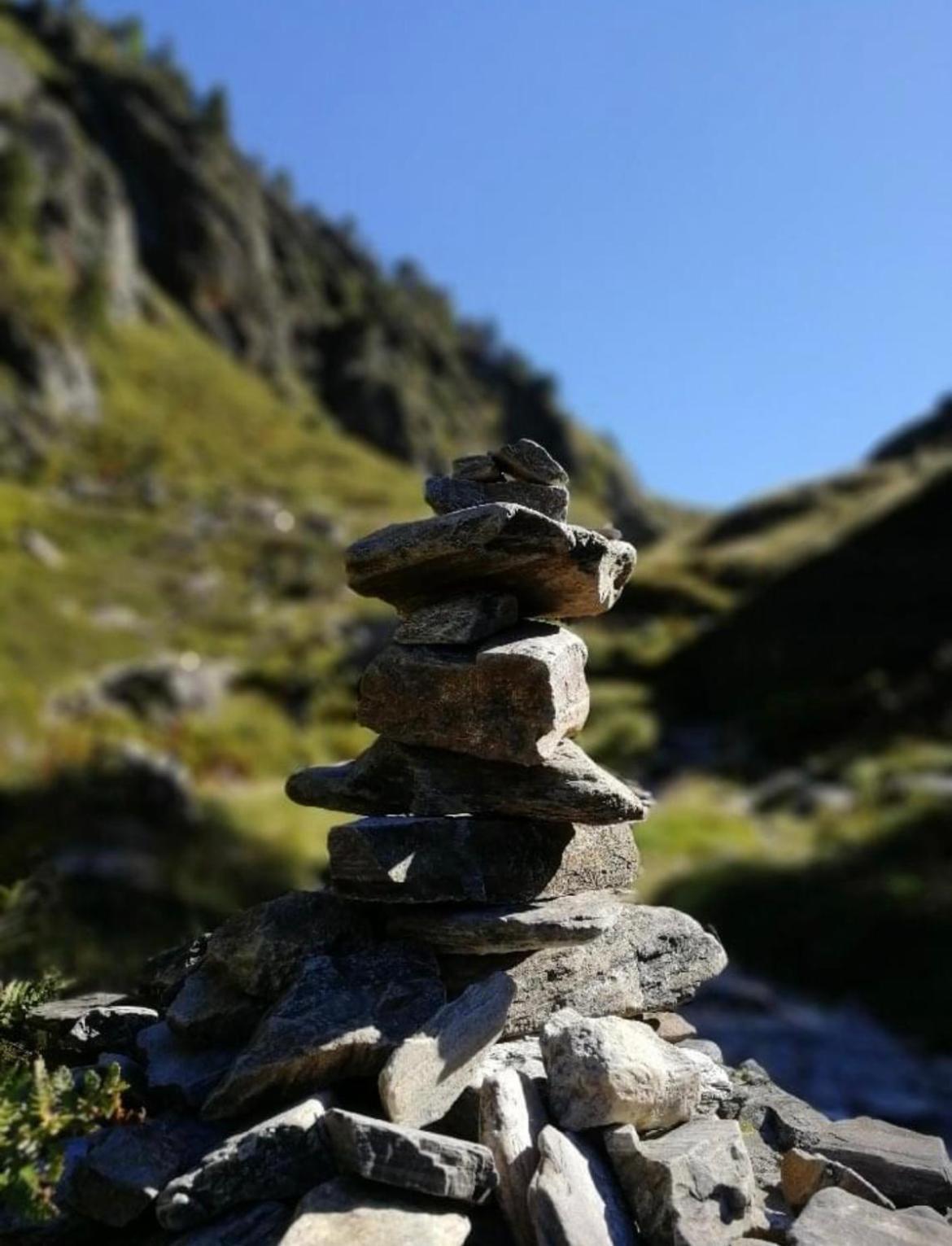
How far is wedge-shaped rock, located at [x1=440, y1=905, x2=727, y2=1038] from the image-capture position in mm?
6055

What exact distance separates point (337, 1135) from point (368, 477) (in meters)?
110

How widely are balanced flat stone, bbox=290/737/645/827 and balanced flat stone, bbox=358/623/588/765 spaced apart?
135 millimetres

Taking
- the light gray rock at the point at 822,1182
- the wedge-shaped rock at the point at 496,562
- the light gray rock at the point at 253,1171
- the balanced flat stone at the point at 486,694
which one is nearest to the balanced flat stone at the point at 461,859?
the balanced flat stone at the point at 486,694

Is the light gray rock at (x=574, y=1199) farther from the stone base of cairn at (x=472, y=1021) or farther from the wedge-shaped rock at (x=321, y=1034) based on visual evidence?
the wedge-shaped rock at (x=321, y=1034)

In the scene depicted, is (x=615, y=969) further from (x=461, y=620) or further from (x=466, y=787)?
(x=461, y=620)

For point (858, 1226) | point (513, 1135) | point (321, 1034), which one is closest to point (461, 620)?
point (321, 1034)

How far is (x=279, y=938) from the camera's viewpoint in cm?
593

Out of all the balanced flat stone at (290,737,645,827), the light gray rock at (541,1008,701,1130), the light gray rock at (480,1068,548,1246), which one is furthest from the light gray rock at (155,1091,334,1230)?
the balanced flat stone at (290,737,645,827)

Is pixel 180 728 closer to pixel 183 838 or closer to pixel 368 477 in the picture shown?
pixel 183 838

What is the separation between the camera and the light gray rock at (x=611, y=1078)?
5133 millimetres

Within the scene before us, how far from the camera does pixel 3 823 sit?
24.5 metres

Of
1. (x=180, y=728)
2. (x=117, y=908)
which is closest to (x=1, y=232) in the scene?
(x=180, y=728)

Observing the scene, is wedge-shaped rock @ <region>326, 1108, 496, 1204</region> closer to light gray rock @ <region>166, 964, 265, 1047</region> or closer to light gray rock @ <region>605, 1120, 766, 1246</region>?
light gray rock @ <region>605, 1120, 766, 1246</region>

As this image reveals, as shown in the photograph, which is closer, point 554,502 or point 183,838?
point 554,502
